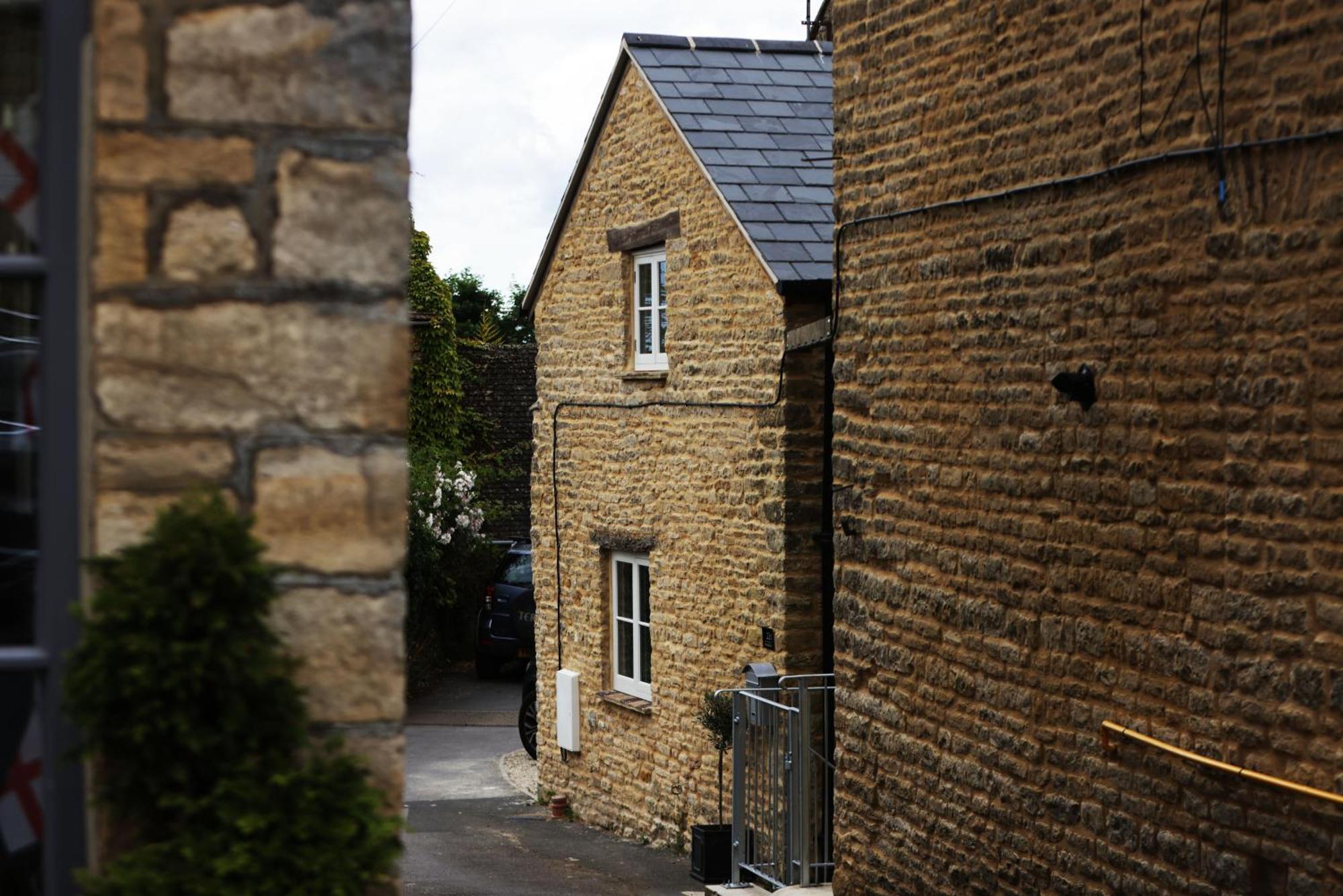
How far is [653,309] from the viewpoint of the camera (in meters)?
13.6

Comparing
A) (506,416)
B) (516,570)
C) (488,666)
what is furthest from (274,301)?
(506,416)

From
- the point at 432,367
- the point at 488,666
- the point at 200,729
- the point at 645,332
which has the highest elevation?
the point at 432,367

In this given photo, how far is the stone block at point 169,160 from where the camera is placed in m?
2.30

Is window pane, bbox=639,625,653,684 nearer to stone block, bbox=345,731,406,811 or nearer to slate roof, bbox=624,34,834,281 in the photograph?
slate roof, bbox=624,34,834,281

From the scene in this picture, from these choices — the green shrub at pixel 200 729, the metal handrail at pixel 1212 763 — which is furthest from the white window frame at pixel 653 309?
the green shrub at pixel 200 729

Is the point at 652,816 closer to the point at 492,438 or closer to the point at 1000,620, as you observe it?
the point at 1000,620

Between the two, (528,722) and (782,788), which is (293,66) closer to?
(782,788)

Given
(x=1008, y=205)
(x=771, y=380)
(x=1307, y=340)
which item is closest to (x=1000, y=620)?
(x=1008, y=205)

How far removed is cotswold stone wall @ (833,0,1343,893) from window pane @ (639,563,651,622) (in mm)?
4973

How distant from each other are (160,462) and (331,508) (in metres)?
0.25

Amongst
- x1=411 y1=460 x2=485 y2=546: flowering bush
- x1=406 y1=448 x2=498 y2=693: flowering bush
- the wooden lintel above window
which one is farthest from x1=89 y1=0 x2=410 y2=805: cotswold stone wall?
x1=411 y1=460 x2=485 y2=546: flowering bush

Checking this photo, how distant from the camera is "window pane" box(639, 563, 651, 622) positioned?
45.9 ft

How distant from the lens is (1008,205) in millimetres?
7270

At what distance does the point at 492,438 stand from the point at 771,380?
16.0 meters
